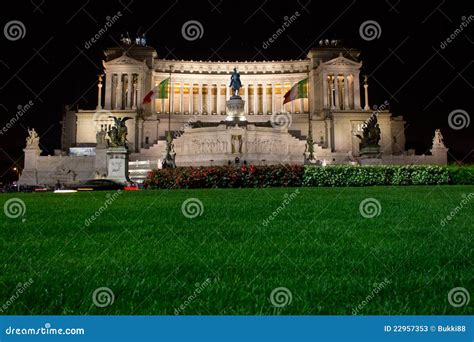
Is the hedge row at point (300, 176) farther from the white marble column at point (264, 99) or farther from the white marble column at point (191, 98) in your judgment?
the white marble column at point (264, 99)

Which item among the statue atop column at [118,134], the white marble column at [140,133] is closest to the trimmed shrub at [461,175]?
the statue atop column at [118,134]

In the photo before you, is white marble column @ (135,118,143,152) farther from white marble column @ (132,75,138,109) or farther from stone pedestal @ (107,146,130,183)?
stone pedestal @ (107,146,130,183)

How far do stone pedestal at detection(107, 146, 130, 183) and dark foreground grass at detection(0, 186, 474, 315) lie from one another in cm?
2709

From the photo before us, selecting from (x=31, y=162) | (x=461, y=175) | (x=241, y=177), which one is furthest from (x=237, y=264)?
(x=31, y=162)

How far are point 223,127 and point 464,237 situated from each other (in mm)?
51274

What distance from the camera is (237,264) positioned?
19.6 ft

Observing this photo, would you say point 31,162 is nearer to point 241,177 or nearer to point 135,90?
point 135,90

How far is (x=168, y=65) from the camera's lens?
9106cm

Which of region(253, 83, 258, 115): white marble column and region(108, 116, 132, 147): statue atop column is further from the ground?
region(253, 83, 258, 115): white marble column

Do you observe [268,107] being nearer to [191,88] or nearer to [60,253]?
[191,88]

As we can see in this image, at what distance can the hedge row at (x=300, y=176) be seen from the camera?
2622cm

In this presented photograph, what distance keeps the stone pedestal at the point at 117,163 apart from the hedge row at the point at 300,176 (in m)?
9.73

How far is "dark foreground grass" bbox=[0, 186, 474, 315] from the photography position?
4500mm

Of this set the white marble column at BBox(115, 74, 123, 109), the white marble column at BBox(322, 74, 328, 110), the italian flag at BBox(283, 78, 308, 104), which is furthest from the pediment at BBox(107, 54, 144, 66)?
the italian flag at BBox(283, 78, 308, 104)
